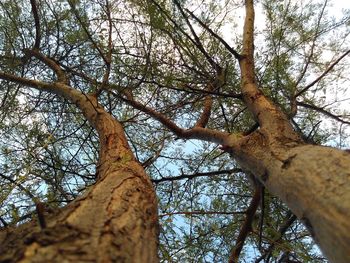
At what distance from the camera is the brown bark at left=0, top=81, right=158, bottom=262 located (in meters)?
0.76

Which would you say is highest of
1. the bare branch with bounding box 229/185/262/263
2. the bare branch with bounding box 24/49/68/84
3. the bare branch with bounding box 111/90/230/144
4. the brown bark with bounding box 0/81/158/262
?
the bare branch with bounding box 24/49/68/84

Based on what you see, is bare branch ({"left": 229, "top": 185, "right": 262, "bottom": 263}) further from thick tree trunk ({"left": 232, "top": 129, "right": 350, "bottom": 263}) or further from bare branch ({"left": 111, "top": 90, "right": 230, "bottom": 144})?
thick tree trunk ({"left": 232, "top": 129, "right": 350, "bottom": 263})

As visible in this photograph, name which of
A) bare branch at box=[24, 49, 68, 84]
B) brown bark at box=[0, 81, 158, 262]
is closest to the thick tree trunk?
brown bark at box=[0, 81, 158, 262]

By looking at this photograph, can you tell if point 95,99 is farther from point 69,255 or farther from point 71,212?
point 69,255

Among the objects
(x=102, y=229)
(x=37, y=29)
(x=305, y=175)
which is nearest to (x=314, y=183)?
(x=305, y=175)

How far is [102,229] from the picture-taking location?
933 mm

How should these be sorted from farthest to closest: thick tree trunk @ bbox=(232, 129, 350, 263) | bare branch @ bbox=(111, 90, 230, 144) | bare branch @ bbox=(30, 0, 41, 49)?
bare branch @ bbox=(30, 0, 41, 49) → bare branch @ bbox=(111, 90, 230, 144) → thick tree trunk @ bbox=(232, 129, 350, 263)

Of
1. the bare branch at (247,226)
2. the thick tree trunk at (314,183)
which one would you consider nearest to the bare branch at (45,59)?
the bare branch at (247,226)

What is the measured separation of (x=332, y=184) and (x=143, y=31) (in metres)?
2.27

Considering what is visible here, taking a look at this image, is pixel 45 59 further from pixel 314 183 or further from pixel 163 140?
pixel 314 183

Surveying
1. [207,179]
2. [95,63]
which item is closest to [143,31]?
[95,63]

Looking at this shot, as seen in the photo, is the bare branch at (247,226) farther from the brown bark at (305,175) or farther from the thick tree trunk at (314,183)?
the thick tree trunk at (314,183)

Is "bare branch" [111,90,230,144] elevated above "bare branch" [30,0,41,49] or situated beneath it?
situated beneath

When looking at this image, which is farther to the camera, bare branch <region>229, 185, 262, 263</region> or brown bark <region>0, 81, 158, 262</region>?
bare branch <region>229, 185, 262, 263</region>
